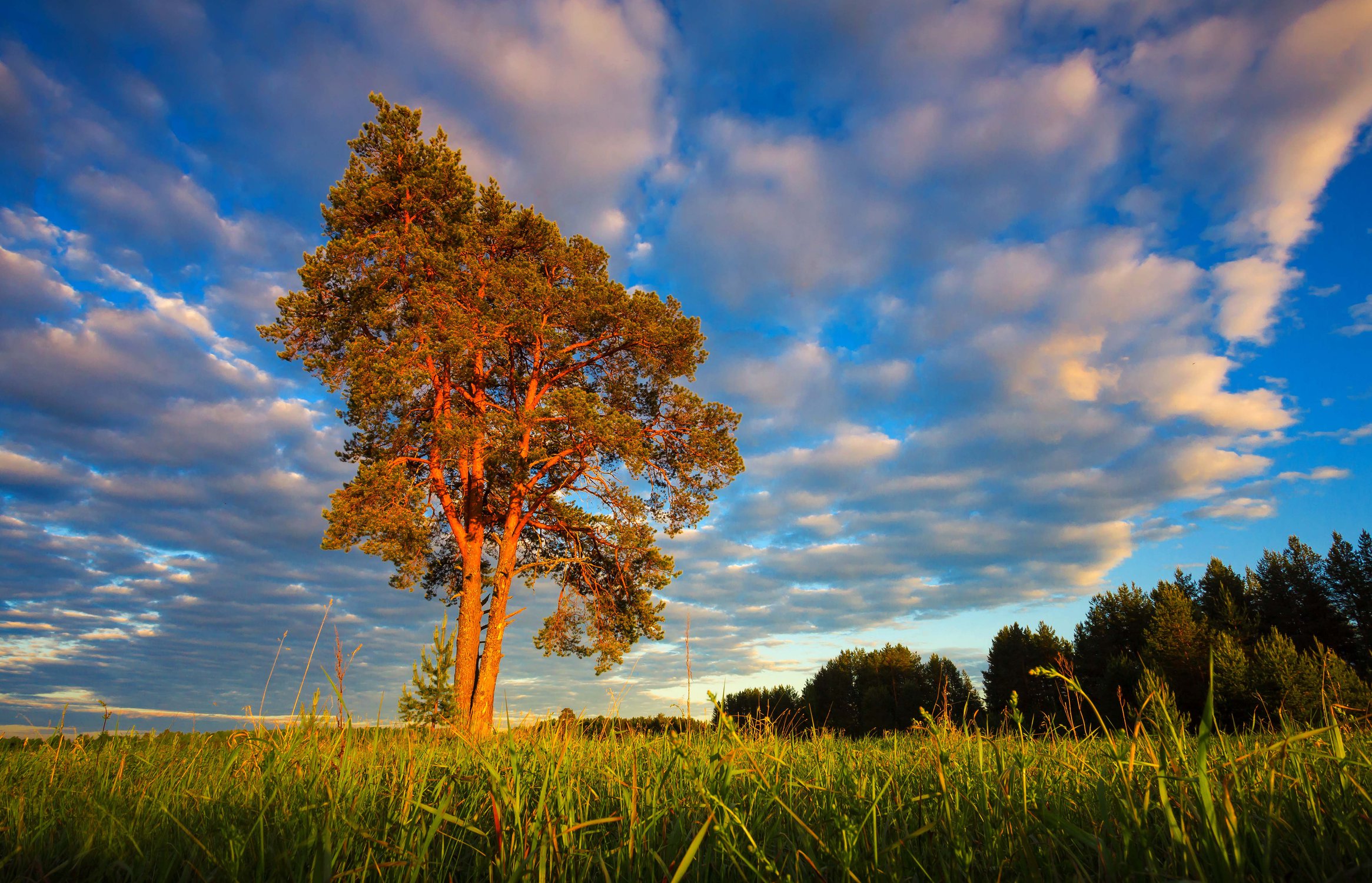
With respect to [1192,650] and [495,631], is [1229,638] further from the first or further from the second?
[495,631]

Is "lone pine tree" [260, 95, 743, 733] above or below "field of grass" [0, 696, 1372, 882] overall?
above

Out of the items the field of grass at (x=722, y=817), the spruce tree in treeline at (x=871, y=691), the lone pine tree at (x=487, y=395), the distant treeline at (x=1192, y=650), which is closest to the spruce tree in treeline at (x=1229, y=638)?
the distant treeline at (x=1192, y=650)

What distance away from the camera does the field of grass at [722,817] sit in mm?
1618

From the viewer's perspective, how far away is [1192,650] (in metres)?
35.6

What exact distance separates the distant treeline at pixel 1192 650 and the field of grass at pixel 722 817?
25.9 metres

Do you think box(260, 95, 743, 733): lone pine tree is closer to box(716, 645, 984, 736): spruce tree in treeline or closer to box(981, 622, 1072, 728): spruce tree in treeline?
box(716, 645, 984, 736): spruce tree in treeline

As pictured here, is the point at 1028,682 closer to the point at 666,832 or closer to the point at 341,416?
the point at 341,416

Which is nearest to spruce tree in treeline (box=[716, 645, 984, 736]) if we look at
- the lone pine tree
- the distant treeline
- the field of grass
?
the distant treeline

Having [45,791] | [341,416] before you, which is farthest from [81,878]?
[341,416]

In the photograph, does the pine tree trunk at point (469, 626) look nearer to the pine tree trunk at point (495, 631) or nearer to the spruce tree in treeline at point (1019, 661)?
the pine tree trunk at point (495, 631)

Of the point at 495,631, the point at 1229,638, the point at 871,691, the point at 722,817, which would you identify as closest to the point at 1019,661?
the point at 871,691

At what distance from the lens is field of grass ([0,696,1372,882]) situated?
1618 mm

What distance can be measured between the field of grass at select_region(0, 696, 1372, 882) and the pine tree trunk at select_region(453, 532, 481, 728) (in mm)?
12380

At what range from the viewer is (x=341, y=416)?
17.2 meters
